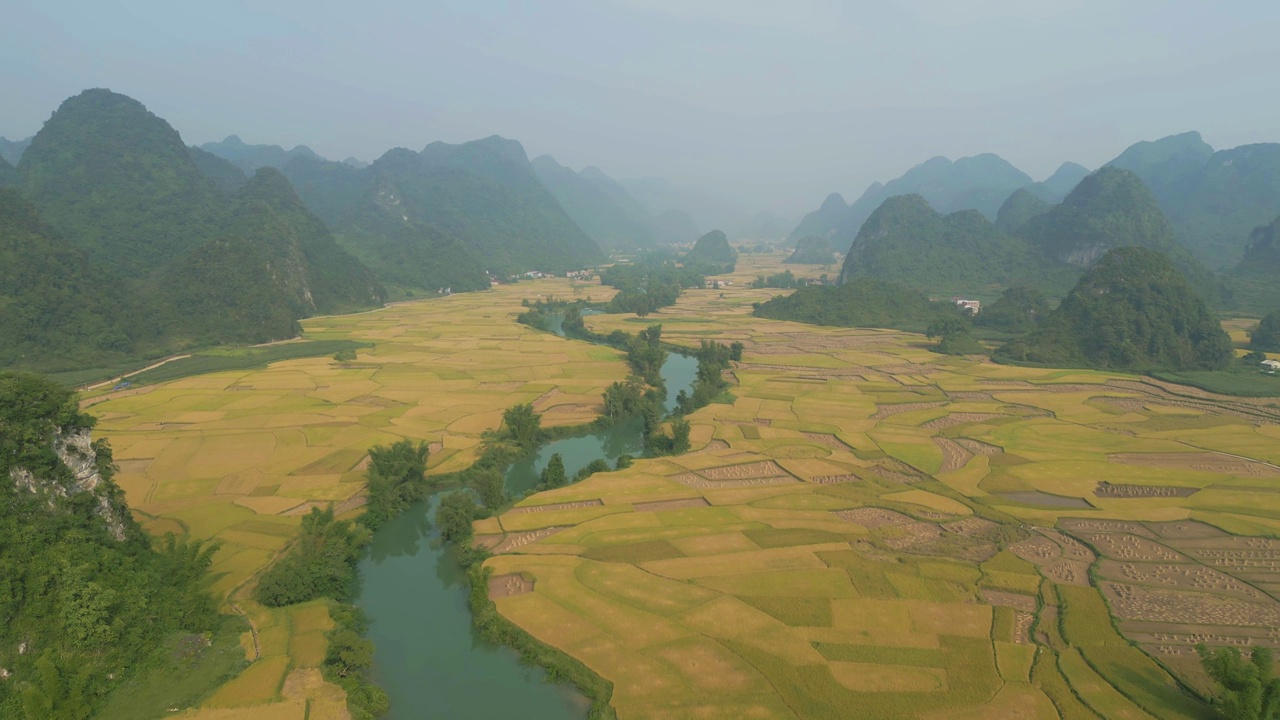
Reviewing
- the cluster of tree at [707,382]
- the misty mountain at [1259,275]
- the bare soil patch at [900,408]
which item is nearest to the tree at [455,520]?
the cluster of tree at [707,382]

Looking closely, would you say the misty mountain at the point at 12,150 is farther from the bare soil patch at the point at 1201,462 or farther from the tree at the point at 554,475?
the bare soil patch at the point at 1201,462

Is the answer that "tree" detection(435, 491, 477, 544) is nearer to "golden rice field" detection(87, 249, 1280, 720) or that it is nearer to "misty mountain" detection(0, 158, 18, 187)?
"golden rice field" detection(87, 249, 1280, 720)

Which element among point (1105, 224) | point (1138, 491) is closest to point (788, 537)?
point (1138, 491)

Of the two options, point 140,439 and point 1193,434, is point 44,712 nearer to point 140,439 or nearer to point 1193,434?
point 140,439

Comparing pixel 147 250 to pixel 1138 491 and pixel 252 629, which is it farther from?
pixel 1138 491

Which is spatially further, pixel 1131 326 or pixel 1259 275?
pixel 1259 275

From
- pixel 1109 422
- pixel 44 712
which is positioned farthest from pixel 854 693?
pixel 1109 422

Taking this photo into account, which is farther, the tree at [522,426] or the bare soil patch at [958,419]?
the bare soil patch at [958,419]
